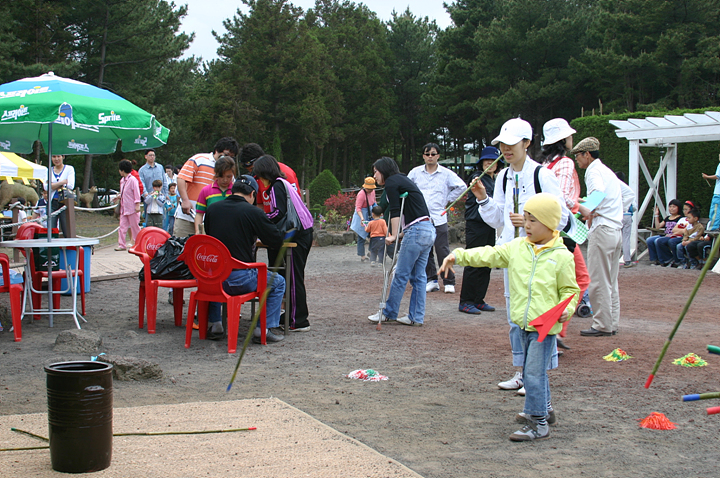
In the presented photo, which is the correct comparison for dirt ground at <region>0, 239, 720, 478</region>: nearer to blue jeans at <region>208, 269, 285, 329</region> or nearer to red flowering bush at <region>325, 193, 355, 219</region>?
blue jeans at <region>208, 269, 285, 329</region>

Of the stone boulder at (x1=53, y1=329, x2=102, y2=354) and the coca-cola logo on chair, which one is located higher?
the coca-cola logo on chair

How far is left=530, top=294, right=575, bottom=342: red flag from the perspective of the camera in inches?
139

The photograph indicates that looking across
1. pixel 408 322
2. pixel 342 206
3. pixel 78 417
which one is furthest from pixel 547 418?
pixel 342 206

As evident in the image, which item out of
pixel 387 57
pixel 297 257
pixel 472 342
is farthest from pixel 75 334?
pixel 387 57

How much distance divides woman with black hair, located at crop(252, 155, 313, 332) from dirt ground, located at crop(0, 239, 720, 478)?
0.63 meters

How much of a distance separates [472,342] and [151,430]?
3.37 m

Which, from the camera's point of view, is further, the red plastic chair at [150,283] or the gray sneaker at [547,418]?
the red plastic chair at [150,283]

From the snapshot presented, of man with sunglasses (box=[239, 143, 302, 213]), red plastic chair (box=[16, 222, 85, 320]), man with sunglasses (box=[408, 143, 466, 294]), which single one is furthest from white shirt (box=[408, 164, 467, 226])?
red plastic chair (box=[16, 222, 85, 320])

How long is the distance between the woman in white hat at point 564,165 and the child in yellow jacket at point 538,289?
2.04 metres

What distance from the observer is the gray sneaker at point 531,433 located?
3.61m

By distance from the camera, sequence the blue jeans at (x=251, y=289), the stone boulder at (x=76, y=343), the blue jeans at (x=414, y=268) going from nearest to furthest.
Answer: the stone boulder at (x=76, y=343) → the blue jeans at (x=251, y=289) → the blue jeans at (x=414, y=268)

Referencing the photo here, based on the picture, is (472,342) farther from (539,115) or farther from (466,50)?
(466,50)

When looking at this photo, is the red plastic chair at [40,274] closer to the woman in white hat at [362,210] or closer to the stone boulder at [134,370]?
the stone boulder at [134,370]

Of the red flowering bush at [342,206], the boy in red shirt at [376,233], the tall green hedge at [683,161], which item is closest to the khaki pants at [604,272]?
the boy in red shirt at [376,233]
